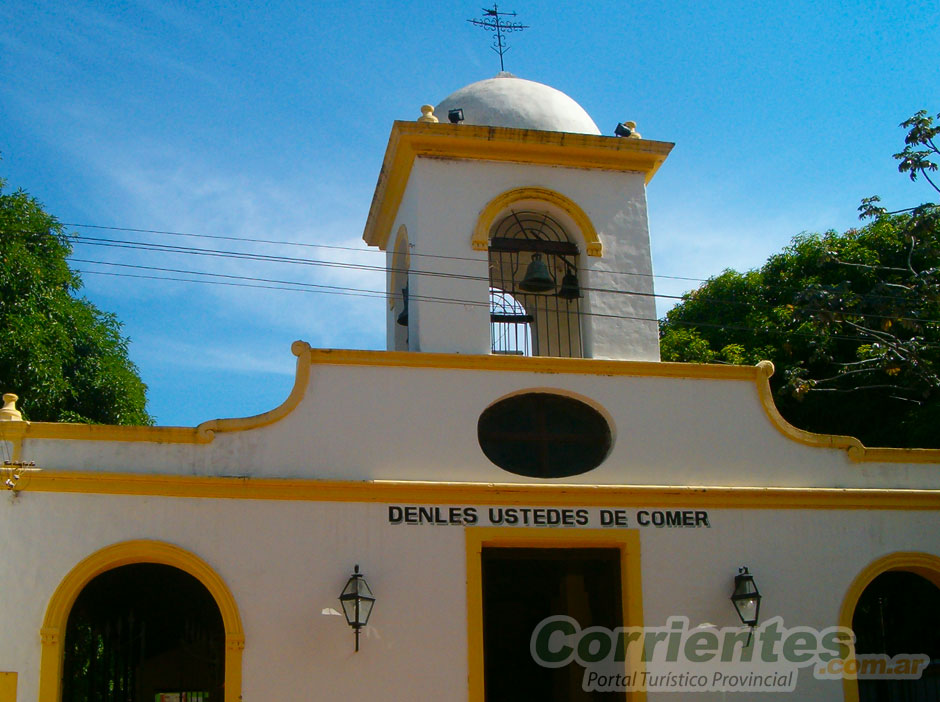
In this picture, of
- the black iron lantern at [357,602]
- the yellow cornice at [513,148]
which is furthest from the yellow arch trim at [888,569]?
the yellow cornice at [513,148]

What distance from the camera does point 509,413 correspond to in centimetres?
1169

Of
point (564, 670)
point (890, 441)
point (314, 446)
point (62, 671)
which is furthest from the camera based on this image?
point (890, 441)

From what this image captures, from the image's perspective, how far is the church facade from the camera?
10.3m

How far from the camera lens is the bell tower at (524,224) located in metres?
12.3

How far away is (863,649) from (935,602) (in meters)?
1.09

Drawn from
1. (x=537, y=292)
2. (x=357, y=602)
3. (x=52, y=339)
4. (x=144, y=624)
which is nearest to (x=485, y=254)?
(x=537, y=292)

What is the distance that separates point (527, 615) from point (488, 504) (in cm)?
393

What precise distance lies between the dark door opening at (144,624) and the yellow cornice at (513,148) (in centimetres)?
540

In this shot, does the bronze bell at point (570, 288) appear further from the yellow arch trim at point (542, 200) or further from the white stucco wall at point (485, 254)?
the yellow arch trim at point (542, 200)

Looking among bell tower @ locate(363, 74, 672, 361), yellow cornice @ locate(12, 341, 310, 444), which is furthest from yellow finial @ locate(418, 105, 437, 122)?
yellow cornice @ locate(12, 341, 310, 444)

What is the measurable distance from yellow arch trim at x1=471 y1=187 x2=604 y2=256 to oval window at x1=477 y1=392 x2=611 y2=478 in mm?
1992

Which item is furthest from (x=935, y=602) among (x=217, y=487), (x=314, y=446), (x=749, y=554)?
(x=217, y=487)

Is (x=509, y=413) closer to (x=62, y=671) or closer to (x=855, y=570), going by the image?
(x=855, y=570)

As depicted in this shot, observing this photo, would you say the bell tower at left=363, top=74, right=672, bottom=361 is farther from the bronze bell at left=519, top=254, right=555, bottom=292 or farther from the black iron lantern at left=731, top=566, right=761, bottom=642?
the black iron lantern at left=731, top=566, right=761, bottom=642
